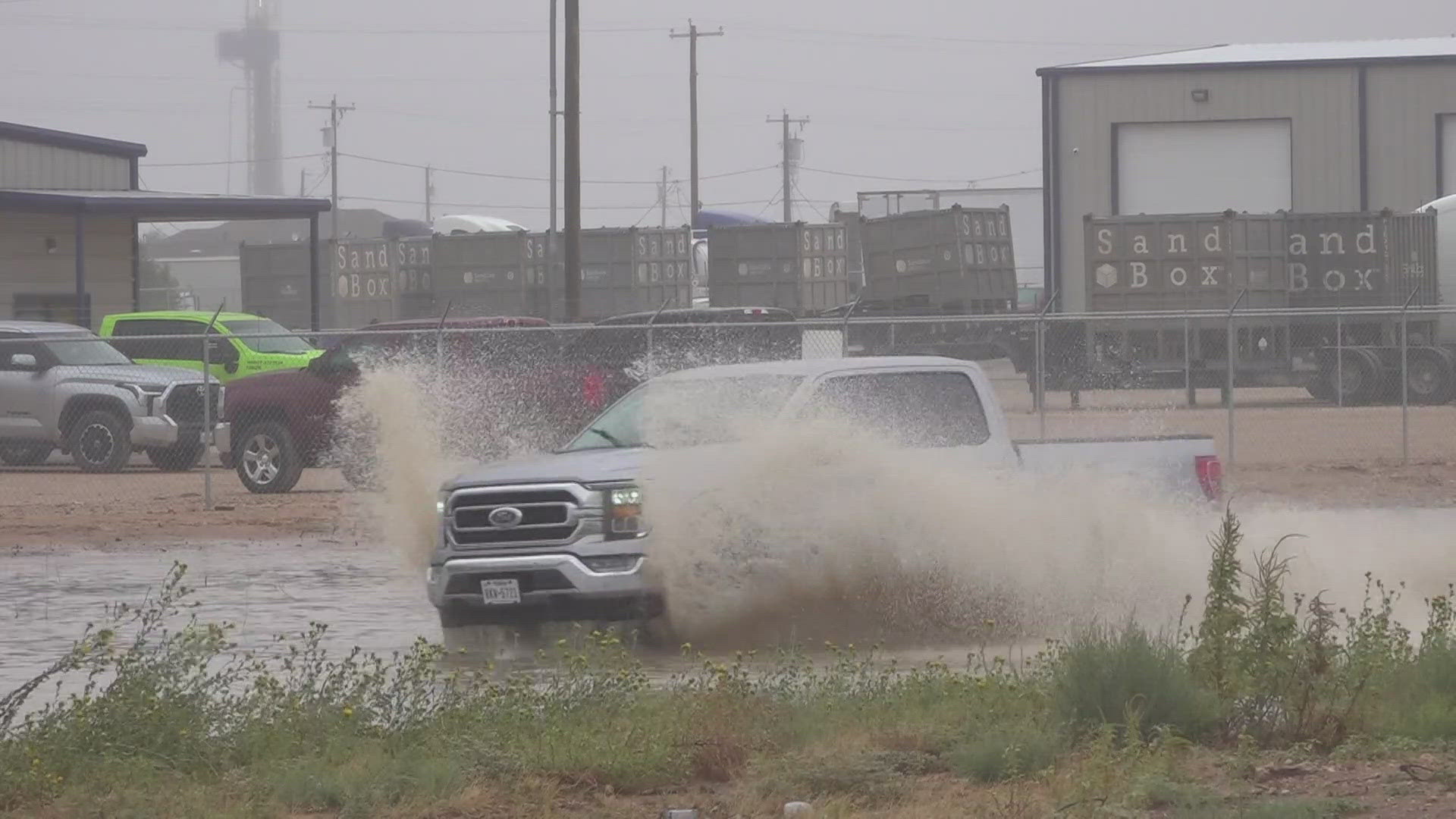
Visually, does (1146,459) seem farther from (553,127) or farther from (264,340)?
(553,127)

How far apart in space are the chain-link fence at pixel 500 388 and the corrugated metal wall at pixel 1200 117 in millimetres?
14653

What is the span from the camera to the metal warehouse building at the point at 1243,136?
4859 cm

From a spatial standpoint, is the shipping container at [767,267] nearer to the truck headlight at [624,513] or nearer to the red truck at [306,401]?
the red truck at [306,401]

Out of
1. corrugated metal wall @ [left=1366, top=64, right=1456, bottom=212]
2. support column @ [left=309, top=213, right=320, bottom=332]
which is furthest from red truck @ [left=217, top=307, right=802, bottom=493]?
corrugated metal wall @ [left=1366, top=64, right=1456, bottom=212]

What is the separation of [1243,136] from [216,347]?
29.6m

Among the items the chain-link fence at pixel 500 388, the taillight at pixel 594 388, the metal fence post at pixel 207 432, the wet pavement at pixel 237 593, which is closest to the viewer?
the wet pavement at pixel 237 593

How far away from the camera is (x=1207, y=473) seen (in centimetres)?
1295

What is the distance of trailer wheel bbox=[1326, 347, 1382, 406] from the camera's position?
3388 cm

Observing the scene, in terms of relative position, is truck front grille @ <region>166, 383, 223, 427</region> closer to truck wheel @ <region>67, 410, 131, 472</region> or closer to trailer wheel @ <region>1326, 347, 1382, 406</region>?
truck wheel @ <region>67, 410, 131, 472</region>

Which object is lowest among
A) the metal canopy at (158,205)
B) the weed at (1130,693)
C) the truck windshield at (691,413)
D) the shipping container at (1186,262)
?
the weed at (1130,693)

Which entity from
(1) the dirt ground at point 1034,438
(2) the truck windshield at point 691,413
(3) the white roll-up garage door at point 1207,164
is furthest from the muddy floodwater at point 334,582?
(3) the white roll-up garage door at point 1207,164

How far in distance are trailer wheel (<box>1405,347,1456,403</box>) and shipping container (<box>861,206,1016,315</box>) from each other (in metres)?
8.62

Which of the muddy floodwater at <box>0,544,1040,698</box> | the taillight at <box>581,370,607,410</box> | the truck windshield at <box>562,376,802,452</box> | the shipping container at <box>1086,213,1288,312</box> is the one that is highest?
the shipping container at <box>1086,213,1288,312</box>

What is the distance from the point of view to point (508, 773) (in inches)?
304
